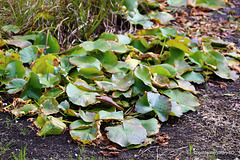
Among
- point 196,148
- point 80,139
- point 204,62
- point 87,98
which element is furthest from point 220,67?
point 80,139

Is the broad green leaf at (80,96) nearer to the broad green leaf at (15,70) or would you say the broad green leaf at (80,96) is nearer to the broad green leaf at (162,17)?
the broad green leaf at (15,70)

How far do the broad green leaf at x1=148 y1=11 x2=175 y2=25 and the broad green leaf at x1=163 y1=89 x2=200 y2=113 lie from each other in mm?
1253

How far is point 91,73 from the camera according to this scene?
6.33 ft

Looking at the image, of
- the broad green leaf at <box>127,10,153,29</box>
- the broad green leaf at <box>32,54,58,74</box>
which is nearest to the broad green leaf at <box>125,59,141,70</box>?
the broad green leaf at <box>32,54,58,74</box>

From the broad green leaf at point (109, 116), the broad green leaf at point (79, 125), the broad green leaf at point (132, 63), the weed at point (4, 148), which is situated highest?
the broad green leaf at point (132, 63)

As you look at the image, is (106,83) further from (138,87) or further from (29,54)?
(29,54)

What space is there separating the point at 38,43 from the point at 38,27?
8.9 inches

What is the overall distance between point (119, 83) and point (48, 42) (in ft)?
2.37

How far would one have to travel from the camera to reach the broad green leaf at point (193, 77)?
6.90ft

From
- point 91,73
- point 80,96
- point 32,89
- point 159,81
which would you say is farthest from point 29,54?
point 159,81

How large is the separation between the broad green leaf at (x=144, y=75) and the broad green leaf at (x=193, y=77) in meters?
0.40

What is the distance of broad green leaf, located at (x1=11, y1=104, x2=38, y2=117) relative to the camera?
1647 millimetres

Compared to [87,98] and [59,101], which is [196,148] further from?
[59,101]

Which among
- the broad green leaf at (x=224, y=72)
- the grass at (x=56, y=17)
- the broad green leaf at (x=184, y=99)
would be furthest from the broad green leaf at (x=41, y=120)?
the broad green leaf at (x=224, y=72)
